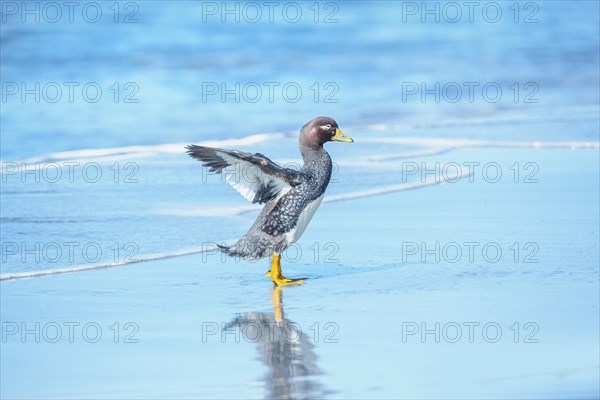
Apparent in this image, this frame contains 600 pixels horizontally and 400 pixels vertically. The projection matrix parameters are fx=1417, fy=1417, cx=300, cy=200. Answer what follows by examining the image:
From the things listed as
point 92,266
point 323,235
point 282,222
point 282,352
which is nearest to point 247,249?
point 282,222

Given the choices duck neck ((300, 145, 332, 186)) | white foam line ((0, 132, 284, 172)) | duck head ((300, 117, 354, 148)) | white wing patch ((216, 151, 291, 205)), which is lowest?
white wing patch ((216, 151, 291, 205))

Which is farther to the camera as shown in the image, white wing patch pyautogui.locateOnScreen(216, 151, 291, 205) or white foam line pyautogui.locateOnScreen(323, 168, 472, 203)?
white foam line pyautogui.locateOnScreen(323, 168, 472, 203)

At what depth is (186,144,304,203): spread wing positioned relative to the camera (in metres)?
7.56

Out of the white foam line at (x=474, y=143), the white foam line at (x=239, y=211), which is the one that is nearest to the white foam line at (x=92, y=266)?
the white foam line at (x=239, y=211)

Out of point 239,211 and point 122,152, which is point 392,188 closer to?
point 239,211

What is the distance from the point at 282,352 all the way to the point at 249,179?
1.96 meters

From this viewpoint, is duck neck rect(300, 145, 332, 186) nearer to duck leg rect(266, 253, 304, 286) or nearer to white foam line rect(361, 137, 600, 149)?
duck leg rect(266, 253, 304, 286)

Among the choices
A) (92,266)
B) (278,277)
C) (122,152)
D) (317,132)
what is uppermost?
(122,152)

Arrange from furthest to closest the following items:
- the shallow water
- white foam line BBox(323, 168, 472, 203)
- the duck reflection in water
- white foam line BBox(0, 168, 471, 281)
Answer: white foam line BBox(323, 168, 472, 203)
white foam line BBox(0, 168, 471, 281)
the shallow water
the duck reflection in water

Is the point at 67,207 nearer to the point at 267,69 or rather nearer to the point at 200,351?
the point at 200,351

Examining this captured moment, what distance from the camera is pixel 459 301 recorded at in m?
7.00

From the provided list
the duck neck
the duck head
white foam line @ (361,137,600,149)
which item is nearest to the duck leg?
the duck neck

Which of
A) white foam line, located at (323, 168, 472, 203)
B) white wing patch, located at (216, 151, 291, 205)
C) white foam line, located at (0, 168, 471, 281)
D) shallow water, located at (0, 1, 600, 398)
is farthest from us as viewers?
white foam line, located at (323, 168, 472, 203)

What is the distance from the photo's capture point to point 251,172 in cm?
778
